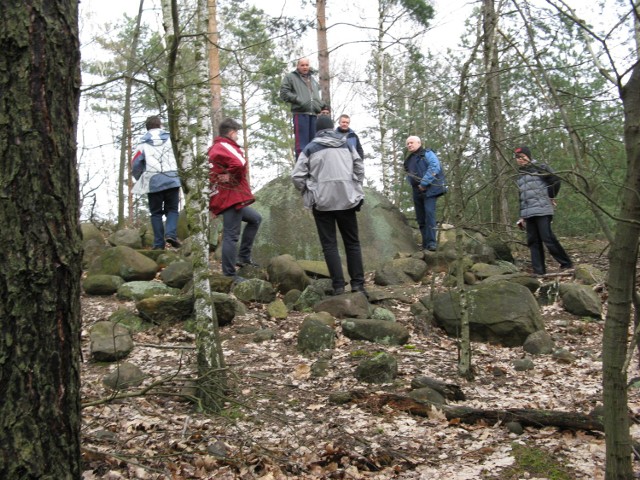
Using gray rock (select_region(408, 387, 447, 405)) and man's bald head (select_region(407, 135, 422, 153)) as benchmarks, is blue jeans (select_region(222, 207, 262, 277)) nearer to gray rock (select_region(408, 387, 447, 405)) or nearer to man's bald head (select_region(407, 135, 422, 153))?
man's bald head (select_region(407, 135, 422, 153))

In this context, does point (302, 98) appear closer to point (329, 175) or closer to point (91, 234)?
point (329, 175)

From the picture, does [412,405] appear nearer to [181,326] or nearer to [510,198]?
[181,326]

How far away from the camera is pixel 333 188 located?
6918mm

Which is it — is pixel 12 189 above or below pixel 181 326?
above

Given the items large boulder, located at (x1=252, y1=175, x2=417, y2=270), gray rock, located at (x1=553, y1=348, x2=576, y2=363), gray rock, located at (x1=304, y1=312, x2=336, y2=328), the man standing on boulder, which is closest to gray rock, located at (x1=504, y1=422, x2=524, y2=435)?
gray rock, located at (x1=553, y1=348, x2=576, y2=363)

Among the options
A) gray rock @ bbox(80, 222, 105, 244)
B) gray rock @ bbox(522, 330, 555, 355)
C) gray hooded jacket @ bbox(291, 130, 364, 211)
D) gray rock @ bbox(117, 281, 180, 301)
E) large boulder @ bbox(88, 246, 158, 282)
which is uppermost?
gray hooded jacket @ bbox(291, 130, 364, 211)

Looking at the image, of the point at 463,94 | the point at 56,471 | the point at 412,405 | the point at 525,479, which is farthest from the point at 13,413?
the point at 463,94

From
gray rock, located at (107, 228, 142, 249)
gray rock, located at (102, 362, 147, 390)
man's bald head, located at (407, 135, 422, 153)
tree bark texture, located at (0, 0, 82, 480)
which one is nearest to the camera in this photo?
tree bark texture, located at (0, 0, 82, 480)

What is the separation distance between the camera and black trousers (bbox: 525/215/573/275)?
828cm

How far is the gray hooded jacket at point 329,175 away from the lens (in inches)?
272

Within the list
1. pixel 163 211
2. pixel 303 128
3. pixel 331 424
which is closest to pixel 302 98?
pixel 303 128

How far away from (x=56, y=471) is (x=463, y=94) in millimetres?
4060

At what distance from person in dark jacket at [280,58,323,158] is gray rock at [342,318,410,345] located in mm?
4168

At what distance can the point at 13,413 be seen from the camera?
2061 mm
